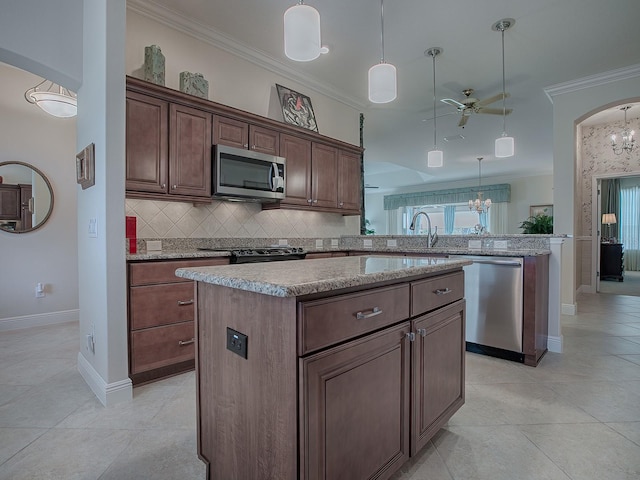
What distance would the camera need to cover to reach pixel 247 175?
3242mm

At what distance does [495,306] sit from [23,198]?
4983mm

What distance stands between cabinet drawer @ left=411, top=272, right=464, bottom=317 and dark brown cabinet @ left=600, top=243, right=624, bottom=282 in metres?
8.18

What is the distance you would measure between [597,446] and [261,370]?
5.74ft

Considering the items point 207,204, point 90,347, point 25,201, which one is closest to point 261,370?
point 90,347

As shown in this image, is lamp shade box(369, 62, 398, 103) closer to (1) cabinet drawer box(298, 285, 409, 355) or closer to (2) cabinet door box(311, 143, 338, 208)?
(1) cabinet drawer box(298, 285, 409, 355)

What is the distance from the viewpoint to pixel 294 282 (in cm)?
100

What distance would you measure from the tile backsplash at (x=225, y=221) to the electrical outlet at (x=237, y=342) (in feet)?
6.78

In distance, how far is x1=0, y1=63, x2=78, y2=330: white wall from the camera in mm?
3727

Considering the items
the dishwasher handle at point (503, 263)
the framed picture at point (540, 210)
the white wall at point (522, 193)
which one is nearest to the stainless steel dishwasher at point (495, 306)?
the dishwasher handle at point (503, 263)

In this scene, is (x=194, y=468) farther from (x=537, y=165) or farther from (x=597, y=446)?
(x=537, y=165)

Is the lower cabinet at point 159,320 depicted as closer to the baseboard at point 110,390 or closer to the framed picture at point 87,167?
the baseboard at point 110,390

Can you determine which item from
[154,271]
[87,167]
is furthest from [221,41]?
[154,271]

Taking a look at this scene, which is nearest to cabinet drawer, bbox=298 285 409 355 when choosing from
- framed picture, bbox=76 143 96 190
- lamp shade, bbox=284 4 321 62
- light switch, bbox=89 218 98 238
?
lamp shade, bbox=284 4 321 62

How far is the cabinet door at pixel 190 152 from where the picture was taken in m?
2.77
